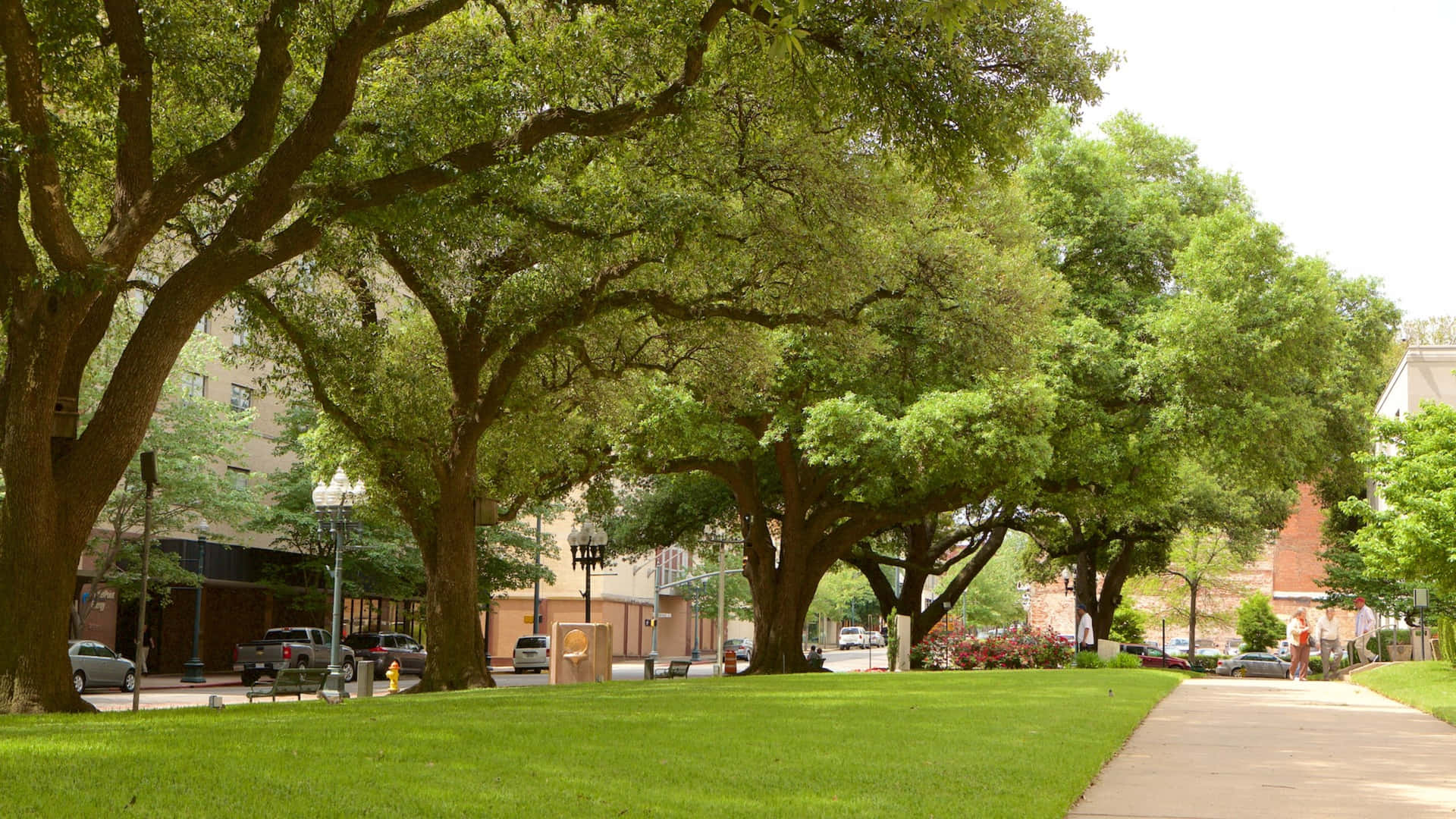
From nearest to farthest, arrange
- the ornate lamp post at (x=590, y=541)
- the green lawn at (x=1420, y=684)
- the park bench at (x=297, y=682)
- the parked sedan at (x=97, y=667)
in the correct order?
the green lawn at (x=1420, y=684)
the park bench at (x=297, y=682)
the parked sedan at (x=97, y=667)
the ornate lamp post at (x=590, y=541)

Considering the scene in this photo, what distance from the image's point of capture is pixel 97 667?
104 ft

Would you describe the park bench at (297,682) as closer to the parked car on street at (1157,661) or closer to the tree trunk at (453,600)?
the tree trunk at (453,600)

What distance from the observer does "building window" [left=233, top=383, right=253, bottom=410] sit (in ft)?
155

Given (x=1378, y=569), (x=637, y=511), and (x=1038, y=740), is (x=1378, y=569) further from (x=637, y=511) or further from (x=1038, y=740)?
(x=637, y=511)

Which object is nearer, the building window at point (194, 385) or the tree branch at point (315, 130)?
the tree branch at point (315, 130)

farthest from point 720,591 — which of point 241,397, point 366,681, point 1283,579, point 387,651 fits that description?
point 1283,579

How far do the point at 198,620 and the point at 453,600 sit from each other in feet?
83.1

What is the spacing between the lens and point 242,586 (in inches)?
1832

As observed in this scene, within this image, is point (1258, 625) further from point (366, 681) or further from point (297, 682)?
point (297, 682)

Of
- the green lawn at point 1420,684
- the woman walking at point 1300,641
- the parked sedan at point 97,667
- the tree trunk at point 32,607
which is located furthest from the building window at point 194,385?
the green lawn at point 1420,684

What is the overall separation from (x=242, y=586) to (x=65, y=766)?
41.1m

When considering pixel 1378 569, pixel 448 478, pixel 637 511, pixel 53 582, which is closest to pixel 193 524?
pixel 637 511

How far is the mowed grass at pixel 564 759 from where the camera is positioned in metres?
7.00

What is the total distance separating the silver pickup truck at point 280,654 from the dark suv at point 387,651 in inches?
63.9
